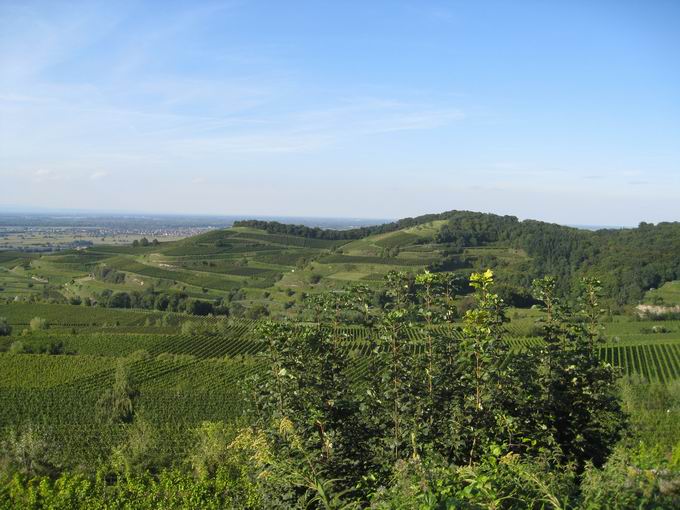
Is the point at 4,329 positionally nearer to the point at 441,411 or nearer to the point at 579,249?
the point at 441,411

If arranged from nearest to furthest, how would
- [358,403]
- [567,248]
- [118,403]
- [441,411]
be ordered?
[441,411], [358,403], [118,403], [567,248]

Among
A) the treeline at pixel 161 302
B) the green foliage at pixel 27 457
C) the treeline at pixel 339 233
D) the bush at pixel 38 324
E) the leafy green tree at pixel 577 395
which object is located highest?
the treeline at pixel 339 233

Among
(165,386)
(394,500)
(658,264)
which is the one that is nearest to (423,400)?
(394,500)

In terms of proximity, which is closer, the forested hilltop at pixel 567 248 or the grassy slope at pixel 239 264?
the forested hilltop at pixel 567 248

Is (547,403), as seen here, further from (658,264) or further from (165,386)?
(658,264)

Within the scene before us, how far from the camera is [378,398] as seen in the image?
795cm

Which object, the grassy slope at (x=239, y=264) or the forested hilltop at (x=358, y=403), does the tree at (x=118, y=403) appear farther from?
the grassy slope at (x=239, y=264)

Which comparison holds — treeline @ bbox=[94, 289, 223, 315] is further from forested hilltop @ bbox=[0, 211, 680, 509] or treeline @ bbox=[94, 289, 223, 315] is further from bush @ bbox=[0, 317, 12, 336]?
bush @ bbox=[0, 317, 12, 336]

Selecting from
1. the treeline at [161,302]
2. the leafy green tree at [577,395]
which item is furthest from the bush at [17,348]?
the leafy green tree at [577,395]

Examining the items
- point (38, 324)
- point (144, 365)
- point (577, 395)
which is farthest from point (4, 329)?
point (577, 395)

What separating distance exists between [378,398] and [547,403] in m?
2.77

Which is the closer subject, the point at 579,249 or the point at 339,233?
the point at 579,249

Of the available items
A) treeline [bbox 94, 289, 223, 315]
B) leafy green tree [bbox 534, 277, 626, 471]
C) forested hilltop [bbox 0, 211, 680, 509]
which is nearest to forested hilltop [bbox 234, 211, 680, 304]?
forested hilltop [bbox 0, 211, 680, 509]

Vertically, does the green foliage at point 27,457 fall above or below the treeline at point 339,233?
below
